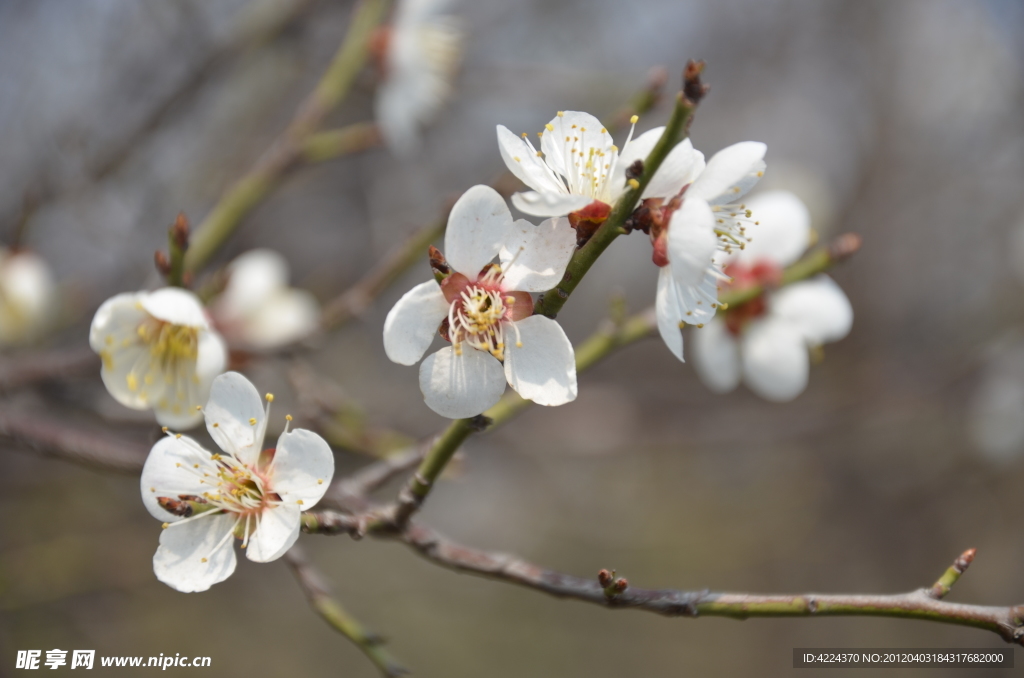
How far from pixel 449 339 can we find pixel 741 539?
23.1ft

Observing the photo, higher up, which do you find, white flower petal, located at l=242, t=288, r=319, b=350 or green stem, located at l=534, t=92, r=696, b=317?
white flower petal, located at l=242, t=288, r=319, b=350

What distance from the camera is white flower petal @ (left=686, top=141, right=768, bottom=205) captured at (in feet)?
2.76

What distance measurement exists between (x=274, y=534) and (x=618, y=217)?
607 mm

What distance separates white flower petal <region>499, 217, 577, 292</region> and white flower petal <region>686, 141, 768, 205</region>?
0.18m

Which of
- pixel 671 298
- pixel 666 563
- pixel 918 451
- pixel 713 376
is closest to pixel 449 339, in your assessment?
pixel 671 298

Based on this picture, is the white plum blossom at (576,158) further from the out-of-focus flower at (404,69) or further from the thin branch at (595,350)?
the out-of-focus flower at (404,69)

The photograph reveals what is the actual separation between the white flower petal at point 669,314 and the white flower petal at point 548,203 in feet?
0.54

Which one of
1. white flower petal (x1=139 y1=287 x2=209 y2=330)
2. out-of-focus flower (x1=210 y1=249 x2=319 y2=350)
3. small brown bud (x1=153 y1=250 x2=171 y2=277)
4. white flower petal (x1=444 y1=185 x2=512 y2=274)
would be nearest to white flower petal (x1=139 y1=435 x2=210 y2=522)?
white flower petal (x1=139 y1=287 x2=209 y2=330)

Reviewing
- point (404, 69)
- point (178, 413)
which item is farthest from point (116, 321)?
point (404, 69)

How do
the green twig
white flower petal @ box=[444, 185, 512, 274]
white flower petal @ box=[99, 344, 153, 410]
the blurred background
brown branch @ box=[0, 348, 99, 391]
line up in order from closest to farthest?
the green twig
white flower petal @ box=[444, 185, 512, 274]
white flower petal @ box=[99, 344, 153, 410]
brown branch @ box=[0, 348, 99, 391]
the blurred background

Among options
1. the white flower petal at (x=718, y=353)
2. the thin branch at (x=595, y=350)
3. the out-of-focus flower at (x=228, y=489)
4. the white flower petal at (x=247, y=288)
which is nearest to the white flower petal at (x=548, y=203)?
the thin branch at (x=595, y=350)

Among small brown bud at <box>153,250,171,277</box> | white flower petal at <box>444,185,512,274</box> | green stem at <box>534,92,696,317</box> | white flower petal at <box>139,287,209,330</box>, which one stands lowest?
green stem at <box>534,92,696,317</box>

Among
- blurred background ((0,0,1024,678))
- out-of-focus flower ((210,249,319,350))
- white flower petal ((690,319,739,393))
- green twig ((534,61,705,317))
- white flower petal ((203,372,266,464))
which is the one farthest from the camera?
blurred background ((0,0,1024,678))

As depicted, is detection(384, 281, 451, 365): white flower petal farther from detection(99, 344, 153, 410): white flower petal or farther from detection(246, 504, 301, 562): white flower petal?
detection(99, 344, 153, 410): white flower petal
